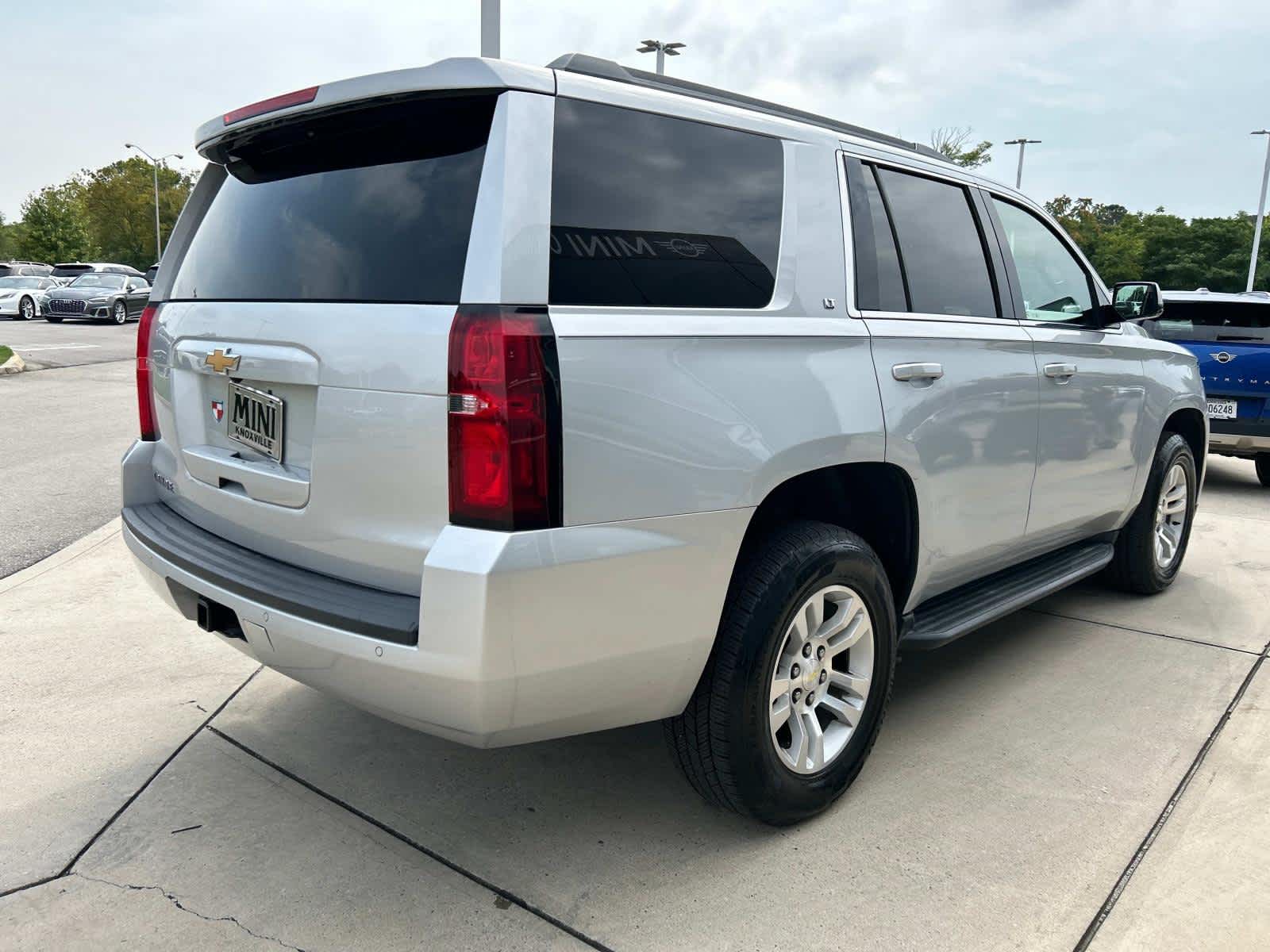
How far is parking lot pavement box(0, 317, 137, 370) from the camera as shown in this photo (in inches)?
662

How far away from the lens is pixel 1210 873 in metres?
2.70

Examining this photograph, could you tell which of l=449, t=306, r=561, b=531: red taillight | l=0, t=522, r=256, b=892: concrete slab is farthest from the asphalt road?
l=449, t=306, r=561, b=531: red taillight

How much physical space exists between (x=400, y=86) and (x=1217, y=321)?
8061mm

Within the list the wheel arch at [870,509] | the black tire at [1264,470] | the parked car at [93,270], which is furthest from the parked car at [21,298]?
the wheel arch at [870,509]

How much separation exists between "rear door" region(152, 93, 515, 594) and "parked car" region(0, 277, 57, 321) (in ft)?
99.4

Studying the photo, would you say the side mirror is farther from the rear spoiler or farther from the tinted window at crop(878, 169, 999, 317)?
the rear spoiler

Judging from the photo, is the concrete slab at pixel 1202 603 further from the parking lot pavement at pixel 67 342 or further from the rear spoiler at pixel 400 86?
the parking lot pavement at pixel 67 342

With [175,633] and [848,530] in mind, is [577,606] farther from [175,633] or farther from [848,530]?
[175,633]

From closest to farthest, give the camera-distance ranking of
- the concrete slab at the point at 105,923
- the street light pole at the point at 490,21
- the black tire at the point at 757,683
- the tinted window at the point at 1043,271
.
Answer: the concrete slab at the point at 105,923
the black tire at the point at 757,683
the tinted window at the point at 1043,271
the street light pole at the point at 490,21

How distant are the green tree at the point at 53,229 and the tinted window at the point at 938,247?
77.8 metres

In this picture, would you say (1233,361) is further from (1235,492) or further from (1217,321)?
(1235,492)

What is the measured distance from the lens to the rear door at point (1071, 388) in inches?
152

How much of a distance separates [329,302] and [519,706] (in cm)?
105

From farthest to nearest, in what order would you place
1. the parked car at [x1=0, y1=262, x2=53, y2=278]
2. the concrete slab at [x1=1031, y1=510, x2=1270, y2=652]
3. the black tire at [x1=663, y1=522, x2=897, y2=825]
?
the parked car at [x1=0, y1=262, x2=53, y2=278]
the concrete slab at [x1=1031, y1=510, x2=1270, y2=652]
the black tire at [x1=663, y1=522, x2=897, y2=825]
